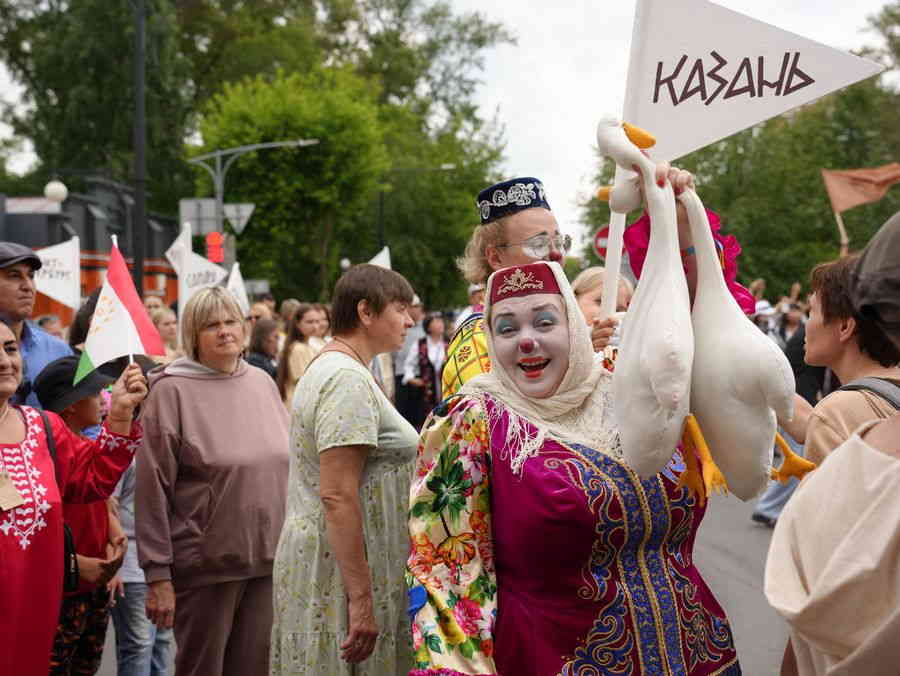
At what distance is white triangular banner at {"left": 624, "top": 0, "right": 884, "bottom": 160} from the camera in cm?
282

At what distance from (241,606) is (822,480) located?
339 centimetres

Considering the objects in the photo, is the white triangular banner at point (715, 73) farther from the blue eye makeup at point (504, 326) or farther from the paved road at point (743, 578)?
the paved road at point (743, 578)

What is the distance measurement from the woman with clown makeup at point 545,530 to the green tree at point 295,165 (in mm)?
36662

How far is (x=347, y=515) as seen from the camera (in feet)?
12.9

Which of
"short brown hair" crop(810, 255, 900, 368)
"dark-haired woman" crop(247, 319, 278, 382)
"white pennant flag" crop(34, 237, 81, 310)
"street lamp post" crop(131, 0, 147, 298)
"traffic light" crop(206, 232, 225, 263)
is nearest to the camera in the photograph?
"short brown hair" crop(810, 255, 900, 368)

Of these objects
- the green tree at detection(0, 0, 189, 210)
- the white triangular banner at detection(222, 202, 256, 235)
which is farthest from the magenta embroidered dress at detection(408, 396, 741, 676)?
the green tree at detection(0, 0, 189, 210)

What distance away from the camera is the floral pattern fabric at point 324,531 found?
13.2 feet

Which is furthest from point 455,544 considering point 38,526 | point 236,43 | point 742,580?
point 236,43

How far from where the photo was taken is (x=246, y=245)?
39969mm

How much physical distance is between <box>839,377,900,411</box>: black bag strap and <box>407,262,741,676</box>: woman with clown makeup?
705 mm

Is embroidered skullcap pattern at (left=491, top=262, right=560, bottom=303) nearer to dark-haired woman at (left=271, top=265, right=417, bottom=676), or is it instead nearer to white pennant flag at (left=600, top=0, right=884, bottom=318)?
white pennant flag at (left=600, top=0, right=884, bottom=318)

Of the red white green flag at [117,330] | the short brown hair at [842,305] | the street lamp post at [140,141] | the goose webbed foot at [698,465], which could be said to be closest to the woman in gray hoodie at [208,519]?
the red white green flag at [117,330]

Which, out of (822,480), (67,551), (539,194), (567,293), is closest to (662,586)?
(567,293)

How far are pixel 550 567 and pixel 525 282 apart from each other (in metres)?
0.73
